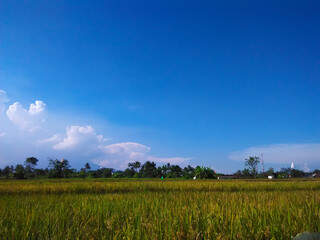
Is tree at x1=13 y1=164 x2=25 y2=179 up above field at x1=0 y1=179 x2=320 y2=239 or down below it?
below

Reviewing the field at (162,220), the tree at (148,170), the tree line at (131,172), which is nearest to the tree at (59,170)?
the tree line at (131,172)

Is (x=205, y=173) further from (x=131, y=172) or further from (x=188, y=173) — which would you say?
(x=131, y=172)

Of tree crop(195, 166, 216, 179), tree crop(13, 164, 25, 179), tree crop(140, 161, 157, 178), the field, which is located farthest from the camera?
tree crop(140, 161, 157, 178)

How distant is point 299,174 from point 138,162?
53.4m

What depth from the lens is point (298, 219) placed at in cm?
207

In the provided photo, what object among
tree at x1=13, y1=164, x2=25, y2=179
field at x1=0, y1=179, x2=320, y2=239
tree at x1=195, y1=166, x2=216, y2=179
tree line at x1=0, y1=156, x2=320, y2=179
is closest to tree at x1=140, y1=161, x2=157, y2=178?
tree line at x1=0, y1=156, x2=320, y2=179

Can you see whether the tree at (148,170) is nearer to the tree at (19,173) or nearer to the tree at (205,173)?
the tree at (205,173)

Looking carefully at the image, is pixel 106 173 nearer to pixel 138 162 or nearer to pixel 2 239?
pixel 138 162

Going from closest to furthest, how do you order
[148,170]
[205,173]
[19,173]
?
[205,173] → [19,173] → [148,170]

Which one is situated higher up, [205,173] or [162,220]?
[162,220]

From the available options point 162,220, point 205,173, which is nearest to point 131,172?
point 205,173

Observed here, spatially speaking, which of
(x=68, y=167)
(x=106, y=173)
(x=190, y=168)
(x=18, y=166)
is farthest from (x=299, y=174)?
(x=18, y=166)

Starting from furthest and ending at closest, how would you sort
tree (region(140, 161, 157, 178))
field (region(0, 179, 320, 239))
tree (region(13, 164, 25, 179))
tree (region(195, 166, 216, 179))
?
tree (region(140, 161, 157, 178)), tree (region(13, 164, 25, 179)), tree (region(195, 166, 216, 179)), field (region(0, 179, 320, 239))

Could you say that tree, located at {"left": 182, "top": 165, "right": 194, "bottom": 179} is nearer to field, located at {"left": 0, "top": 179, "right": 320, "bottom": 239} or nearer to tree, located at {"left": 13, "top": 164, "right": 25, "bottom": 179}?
tree, located at {"left": 13, "top": 164, "right": 25, "bottom": 179}
